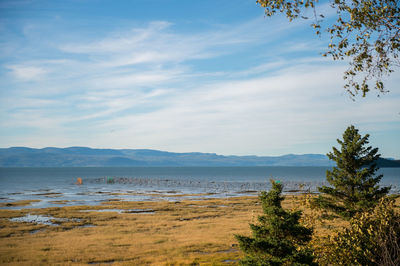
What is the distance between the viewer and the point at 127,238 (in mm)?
37938

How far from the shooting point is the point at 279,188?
1619 centimetres

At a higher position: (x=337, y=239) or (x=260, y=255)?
(x=337, y=239)

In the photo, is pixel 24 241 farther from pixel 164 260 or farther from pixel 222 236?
pixel 222 236

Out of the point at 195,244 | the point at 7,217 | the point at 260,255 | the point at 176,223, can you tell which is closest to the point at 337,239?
the point at 260,255

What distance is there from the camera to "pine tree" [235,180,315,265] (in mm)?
14547

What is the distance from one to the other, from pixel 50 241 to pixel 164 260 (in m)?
14.9

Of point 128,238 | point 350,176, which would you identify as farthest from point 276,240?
point 128,238

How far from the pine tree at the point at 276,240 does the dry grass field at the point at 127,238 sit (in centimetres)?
84

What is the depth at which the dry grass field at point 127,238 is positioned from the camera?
2867cm

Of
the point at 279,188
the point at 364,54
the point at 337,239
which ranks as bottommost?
the point at 337,239

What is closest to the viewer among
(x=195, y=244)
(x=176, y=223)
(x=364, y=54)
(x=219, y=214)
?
(x=364, y=54)

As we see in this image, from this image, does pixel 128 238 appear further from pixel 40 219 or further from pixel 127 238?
pixel 40 219

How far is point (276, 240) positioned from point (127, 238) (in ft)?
87.6

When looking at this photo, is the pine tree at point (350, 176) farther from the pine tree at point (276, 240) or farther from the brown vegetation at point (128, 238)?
the pine tree at point (276, 240)
